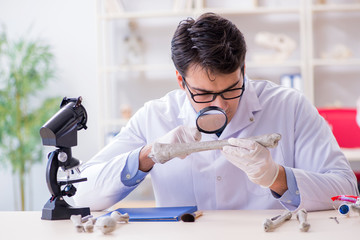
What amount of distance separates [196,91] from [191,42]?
0.17 m

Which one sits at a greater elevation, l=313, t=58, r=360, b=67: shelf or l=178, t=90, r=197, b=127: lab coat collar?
l=313, t=58, r=360, b=67: shelf

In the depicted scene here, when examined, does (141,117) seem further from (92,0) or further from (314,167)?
(92,0)

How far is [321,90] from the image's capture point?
158 inches

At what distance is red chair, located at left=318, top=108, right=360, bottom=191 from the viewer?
9.70ft

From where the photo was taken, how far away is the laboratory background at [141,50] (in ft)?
12.6

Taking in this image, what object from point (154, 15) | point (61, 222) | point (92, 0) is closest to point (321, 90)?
point (154, 15)

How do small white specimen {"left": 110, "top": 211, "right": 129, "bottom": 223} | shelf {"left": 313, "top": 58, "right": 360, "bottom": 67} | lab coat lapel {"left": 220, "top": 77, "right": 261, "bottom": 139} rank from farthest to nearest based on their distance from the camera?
1. shelf {"left": 313, "top": 58, "right": 360, "bottom": 67}
2. lab coat lapel {"left": 220, "top": 77, "right": 261, "bottom": 139}
3. small white specimen {"left": 110, "top": 211, "right": 129, "bottom": 223}

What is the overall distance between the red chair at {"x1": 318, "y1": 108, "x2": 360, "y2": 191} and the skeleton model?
3.06 feet

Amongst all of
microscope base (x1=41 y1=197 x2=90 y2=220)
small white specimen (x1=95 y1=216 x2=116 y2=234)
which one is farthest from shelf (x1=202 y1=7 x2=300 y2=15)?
small white specimen (x1=95 y1=216 x2=116 y2=234)

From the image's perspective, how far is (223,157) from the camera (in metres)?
1.84

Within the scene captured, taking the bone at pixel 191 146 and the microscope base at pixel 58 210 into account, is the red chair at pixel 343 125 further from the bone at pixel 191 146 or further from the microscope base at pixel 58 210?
the microscope base at pixel 58 210

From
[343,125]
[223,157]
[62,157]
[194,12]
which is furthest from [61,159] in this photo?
[194,12]

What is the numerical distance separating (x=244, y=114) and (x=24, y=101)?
272 cm

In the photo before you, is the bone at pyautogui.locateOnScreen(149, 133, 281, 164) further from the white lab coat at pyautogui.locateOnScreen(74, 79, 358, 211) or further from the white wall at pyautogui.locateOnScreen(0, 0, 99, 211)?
the white wall at pyautogui.locateOnScreen(0, 0, 99, 211)
